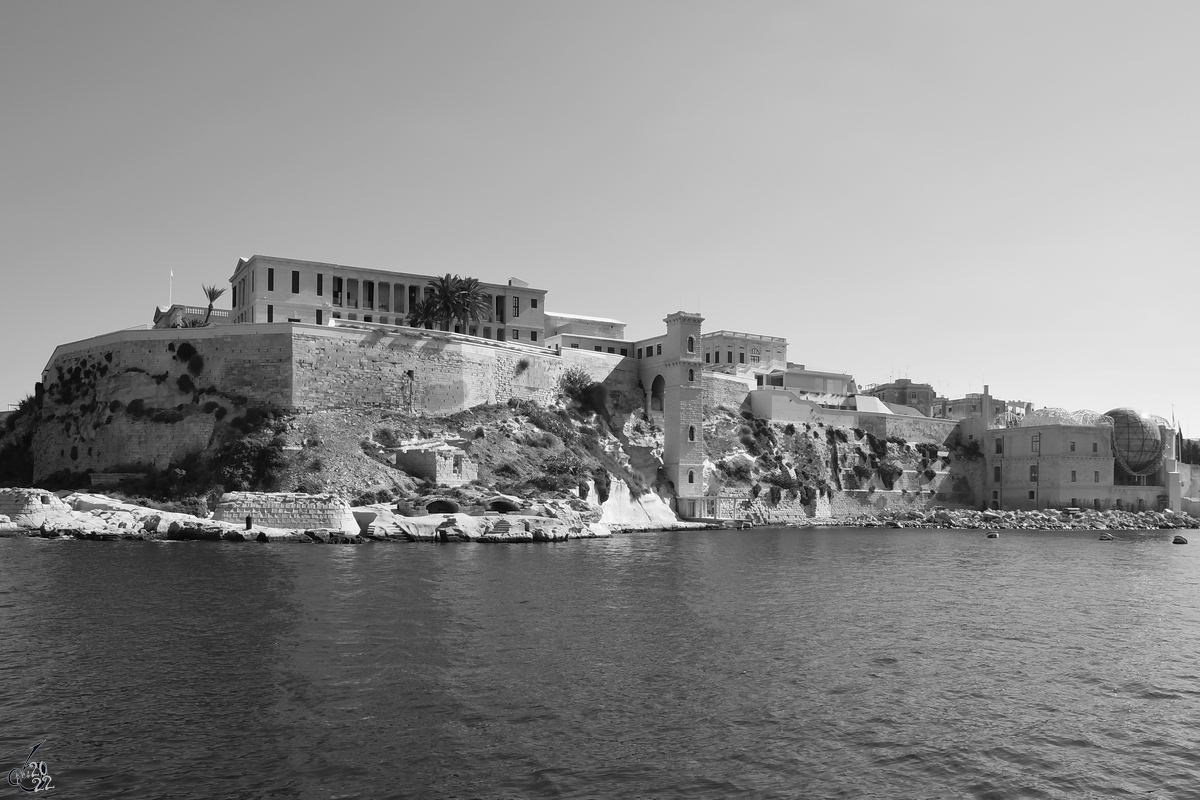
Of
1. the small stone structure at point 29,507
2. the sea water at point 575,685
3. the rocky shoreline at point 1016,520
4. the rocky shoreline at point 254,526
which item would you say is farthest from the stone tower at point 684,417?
the small stone structure at point 29,507

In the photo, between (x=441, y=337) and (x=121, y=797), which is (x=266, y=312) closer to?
(x=441, y=337)

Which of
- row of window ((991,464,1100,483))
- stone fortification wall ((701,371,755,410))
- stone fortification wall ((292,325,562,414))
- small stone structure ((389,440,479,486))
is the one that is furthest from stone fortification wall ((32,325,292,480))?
row of window ((991,464,1100,483))

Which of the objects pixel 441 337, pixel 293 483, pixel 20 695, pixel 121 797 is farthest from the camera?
pixel 441 337

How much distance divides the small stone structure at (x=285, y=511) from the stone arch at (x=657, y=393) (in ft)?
96.1

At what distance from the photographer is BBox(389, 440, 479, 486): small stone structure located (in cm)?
4762

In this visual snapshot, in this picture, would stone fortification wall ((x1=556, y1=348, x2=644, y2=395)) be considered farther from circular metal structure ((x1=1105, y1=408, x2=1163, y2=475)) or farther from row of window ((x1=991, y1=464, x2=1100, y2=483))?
circular metal structure ((x1=1105, y1=408, x2=1163, y2=475))

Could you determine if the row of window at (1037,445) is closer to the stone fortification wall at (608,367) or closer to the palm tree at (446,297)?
the stone fortification wall at (608,367)

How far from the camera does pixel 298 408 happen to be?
49.2 m

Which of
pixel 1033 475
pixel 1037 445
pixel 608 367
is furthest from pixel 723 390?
pixel 1033 475

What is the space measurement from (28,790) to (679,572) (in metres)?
23.2

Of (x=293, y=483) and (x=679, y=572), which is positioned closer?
(x=679, y=572)

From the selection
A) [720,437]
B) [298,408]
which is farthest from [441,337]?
[720,437]

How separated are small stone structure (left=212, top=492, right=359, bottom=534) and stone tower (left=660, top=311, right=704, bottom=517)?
25.3m

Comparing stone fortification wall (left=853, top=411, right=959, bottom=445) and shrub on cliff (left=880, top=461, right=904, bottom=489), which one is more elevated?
stone fortification wall (left=853, top=411, right=959, bottom=445)
